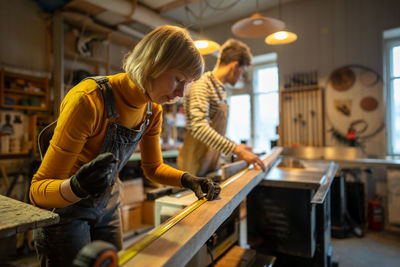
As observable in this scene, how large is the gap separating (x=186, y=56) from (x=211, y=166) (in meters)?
1.35

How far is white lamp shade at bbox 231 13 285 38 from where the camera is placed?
2.53 metres

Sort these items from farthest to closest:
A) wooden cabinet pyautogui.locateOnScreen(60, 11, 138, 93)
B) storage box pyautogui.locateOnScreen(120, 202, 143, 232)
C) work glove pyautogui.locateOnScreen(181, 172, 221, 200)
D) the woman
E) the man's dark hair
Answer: wooden cabinet pyautogui.locateOnScreen(60, 11, 138, 93)
storage box pyautogui.locateOnScreen(120, 202, 143, 232)
the man's dark hair
work glove pyautogui.locateOnScreen(181, 172, 221, 200)
the woman

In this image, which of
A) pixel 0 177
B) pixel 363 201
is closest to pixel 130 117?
pixel 0 177

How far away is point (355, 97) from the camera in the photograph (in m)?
4.06

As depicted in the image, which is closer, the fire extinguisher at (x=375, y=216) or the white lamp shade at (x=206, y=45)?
the white lamp shade at (x=206, y=45)

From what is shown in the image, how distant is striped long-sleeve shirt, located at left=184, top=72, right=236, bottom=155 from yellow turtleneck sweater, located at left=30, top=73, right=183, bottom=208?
78 centimetres

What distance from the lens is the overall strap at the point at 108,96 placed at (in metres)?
0.87

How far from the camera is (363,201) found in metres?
3.55

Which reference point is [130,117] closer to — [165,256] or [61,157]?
[61,157]

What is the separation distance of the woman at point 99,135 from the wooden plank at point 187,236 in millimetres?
91

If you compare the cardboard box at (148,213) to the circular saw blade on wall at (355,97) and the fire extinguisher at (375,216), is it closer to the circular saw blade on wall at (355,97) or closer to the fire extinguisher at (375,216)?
the fire extinguisher at (375,216)

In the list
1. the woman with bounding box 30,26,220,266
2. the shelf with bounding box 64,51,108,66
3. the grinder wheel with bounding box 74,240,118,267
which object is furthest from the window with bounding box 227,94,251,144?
the grinder wheel with bounding box 74,240,118,267

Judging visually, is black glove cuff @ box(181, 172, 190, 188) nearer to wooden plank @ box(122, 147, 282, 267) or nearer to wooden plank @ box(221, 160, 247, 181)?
wooden plank @ box(122, 147, 282, 267)

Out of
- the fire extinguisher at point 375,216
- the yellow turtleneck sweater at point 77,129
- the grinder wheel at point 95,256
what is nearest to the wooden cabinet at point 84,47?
the yellow turtleneck sweater at point 77,129
